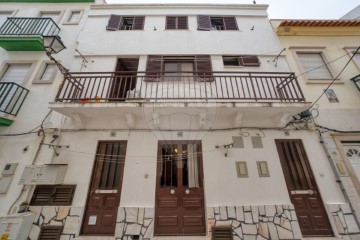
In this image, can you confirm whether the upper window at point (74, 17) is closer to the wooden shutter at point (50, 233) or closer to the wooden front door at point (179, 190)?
the wooden front door at point (179, 190)

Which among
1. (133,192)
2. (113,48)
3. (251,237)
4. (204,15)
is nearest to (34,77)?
(113,48)

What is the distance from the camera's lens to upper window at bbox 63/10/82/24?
864 cm

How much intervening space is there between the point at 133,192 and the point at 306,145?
610 centimetres

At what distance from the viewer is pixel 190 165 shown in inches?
221

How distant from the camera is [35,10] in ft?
29.5

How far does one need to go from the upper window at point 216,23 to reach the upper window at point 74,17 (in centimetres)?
648

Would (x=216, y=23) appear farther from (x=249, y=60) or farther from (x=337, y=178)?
(x=337, y=178)

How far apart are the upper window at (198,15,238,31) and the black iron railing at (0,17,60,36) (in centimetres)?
717

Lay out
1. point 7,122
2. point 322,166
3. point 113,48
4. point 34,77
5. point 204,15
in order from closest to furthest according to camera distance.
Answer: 1. point 322,166
2. point 7,122
3. point 34,77
4. point 113,48
5. point 204,15

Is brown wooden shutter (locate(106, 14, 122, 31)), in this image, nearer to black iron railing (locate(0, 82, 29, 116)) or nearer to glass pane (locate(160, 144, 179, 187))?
black iron railing (locate(0, 82, 29, 116))

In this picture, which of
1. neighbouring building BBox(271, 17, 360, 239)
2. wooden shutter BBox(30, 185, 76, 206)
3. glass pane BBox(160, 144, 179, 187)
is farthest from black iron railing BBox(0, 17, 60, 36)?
neighbouring building BBox(271, 17, 360, 239)

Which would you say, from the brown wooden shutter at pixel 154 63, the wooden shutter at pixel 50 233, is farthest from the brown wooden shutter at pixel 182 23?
the wooden shutter at pixel 50 233

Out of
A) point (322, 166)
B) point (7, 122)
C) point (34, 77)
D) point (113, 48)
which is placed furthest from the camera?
point (113, 48)

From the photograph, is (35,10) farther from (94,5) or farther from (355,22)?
(355,22)
